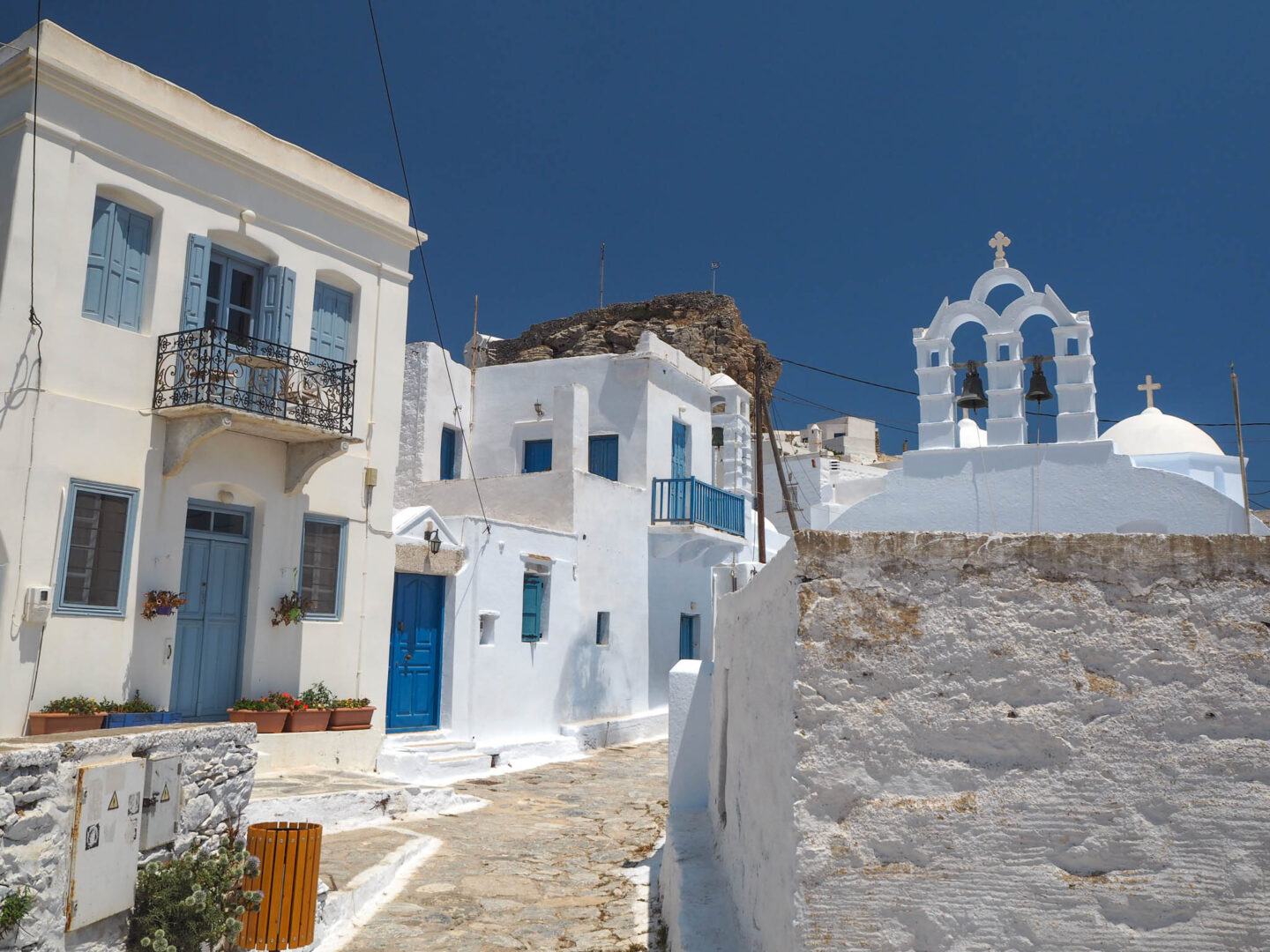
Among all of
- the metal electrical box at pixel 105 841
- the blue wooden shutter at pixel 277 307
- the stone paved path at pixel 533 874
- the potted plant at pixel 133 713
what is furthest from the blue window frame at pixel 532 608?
the metal electrical box at pixel 105 841

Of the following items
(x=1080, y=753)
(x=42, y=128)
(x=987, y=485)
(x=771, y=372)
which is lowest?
(x=1080, y=753)

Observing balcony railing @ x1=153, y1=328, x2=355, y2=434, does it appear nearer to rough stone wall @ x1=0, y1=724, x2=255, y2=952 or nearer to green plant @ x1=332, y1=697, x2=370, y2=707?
green plant @ x1=332, y1=697, x2=370, y2=707

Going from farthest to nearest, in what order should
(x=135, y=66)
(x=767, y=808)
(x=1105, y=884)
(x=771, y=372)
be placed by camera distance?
(x=771, y=372)
(x=135, y=66)
(x=767, y=808)
(x=1105, y=884)

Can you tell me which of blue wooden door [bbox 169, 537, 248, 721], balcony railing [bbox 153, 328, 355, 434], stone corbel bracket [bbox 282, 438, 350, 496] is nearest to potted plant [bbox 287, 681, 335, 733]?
blue wooden door [bbox 169, 537, 248, 721]

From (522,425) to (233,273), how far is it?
915cm

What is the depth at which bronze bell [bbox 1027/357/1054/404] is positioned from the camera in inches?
328

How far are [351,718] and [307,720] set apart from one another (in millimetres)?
609

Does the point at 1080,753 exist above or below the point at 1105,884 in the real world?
above

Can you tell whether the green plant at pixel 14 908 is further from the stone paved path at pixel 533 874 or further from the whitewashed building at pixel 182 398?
the whitewashed building at pixel 182 398

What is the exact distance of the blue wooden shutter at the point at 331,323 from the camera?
1235 cm

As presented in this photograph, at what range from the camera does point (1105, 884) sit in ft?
11.1

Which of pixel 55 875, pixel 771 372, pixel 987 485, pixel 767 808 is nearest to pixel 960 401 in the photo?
pixel 987 485

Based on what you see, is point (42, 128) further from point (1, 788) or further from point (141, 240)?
point (1, 788)

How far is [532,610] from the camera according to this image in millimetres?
16219
